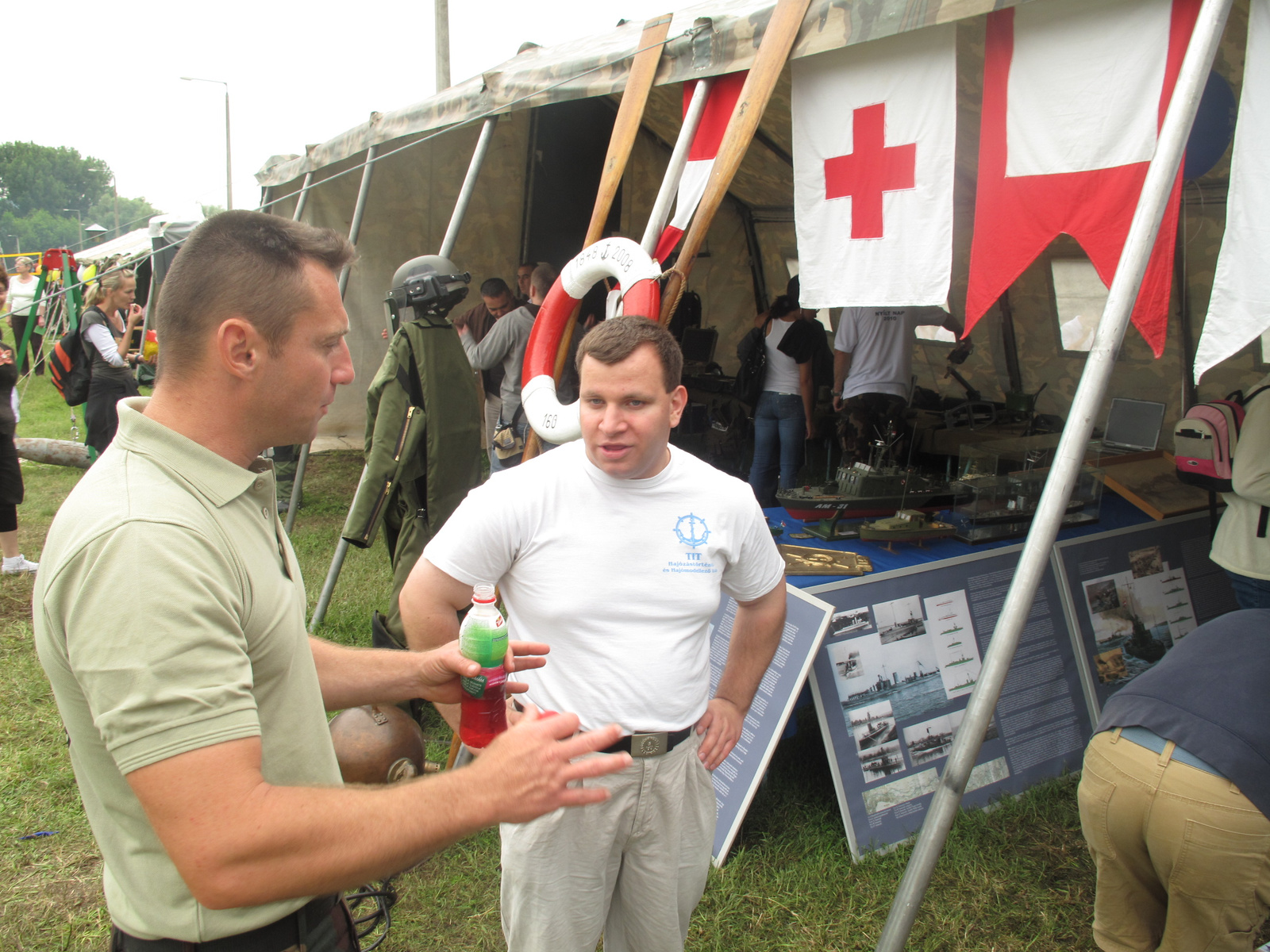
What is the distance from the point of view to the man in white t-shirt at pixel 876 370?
20.9ft

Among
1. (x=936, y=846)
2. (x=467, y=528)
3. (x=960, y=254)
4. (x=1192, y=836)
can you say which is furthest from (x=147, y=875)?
(x=960, y=254)

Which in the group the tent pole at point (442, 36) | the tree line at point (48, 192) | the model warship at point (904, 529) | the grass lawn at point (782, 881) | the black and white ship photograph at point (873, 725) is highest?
the tree line at point (48, 192)

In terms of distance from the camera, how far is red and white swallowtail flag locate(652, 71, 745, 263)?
350 centimetres

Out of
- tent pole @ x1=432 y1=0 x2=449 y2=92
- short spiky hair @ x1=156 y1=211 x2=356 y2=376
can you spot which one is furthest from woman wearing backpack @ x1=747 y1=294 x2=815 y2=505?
tent pole @ x1=432 y1=0 x2=449 y2=92

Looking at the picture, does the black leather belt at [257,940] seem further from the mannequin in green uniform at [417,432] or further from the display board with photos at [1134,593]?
the display board with photos at [1134,593]

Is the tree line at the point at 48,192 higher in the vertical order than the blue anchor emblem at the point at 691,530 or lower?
higher

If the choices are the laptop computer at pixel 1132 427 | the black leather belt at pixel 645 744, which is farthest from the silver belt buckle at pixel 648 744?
the laptop computer at pixel 1132 427

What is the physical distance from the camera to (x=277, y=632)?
1.14 meters

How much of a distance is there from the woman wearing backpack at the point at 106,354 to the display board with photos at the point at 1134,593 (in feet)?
22.7

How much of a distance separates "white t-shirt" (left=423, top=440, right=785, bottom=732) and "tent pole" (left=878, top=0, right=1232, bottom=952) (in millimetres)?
643

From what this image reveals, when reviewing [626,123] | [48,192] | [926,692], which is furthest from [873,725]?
[48,192]

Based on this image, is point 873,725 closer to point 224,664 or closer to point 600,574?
point 600,574

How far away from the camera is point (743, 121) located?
10.7ft

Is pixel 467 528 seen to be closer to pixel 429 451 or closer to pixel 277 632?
pixel 277 632
